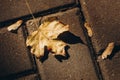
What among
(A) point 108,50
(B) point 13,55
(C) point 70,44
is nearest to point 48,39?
(C) point 70,44

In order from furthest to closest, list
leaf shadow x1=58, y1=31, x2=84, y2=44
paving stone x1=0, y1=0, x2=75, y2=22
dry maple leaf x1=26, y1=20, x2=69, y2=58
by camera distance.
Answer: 1. paving stone x1=0, y1=0, x2=75, y2=22
2. leaf shadow x1=58, y1=31, x2=84, y2=44
3. dry maple leaf x1=26, y1=20, x2=69, y2=58

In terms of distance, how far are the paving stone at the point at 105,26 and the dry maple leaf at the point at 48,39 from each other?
28cm

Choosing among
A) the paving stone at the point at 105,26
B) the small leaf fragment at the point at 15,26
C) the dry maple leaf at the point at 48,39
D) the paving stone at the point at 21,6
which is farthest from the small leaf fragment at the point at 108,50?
the small leaf fragment at the point at 15,26

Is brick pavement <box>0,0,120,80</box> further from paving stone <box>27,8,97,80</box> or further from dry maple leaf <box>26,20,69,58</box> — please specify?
dry maple leaf <box>26,20,69,58</box>

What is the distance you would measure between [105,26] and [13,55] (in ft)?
2.54

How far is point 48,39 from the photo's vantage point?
2139 mm

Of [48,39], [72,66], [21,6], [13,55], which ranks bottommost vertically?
[72,66]

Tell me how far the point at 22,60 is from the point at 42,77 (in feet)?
0.70

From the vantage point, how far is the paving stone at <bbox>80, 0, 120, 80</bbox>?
217 centimetres

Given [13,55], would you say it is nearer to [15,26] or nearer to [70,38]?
[15,26]

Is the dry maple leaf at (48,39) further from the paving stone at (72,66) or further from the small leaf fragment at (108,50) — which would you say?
the small leaf fragment at (108,50)

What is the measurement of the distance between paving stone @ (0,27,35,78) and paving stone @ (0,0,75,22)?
5.1 inches

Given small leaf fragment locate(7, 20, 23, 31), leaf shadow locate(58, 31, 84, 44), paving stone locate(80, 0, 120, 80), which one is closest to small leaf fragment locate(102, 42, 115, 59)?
paving stone locate(80, 0, 120, 80)

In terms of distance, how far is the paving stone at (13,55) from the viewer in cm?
224
